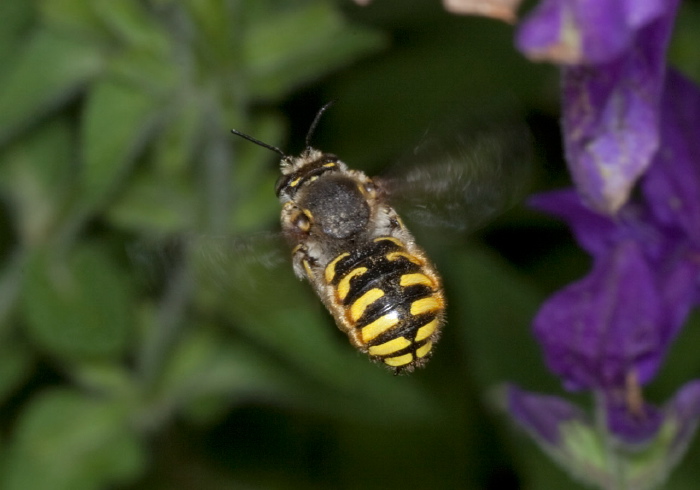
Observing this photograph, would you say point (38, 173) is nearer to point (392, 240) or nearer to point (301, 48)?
point (301, 48)

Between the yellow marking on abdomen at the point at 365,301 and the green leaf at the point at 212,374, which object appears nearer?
the yellow marking on abdomen at the point at 365,301

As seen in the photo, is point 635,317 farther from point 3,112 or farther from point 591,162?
point 3,112

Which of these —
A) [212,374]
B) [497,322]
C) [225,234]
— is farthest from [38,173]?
[497,322]

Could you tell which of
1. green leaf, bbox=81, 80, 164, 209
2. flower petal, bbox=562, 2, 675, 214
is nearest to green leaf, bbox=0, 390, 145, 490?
green leaf, bbox=81, 80, 164, 209

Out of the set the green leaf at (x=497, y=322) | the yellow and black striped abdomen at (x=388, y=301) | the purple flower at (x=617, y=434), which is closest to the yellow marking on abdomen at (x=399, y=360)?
the yellow and black striped abdomen at (x=388, y=301)

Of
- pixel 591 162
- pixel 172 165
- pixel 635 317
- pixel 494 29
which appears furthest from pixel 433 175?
pixel 494 29

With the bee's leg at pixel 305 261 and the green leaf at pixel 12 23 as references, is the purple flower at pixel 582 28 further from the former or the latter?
the green leaf at pixel 12 23

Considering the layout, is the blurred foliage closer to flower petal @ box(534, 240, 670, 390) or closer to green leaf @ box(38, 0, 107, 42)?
green leaf @ box(38, 0, 107, 42)
